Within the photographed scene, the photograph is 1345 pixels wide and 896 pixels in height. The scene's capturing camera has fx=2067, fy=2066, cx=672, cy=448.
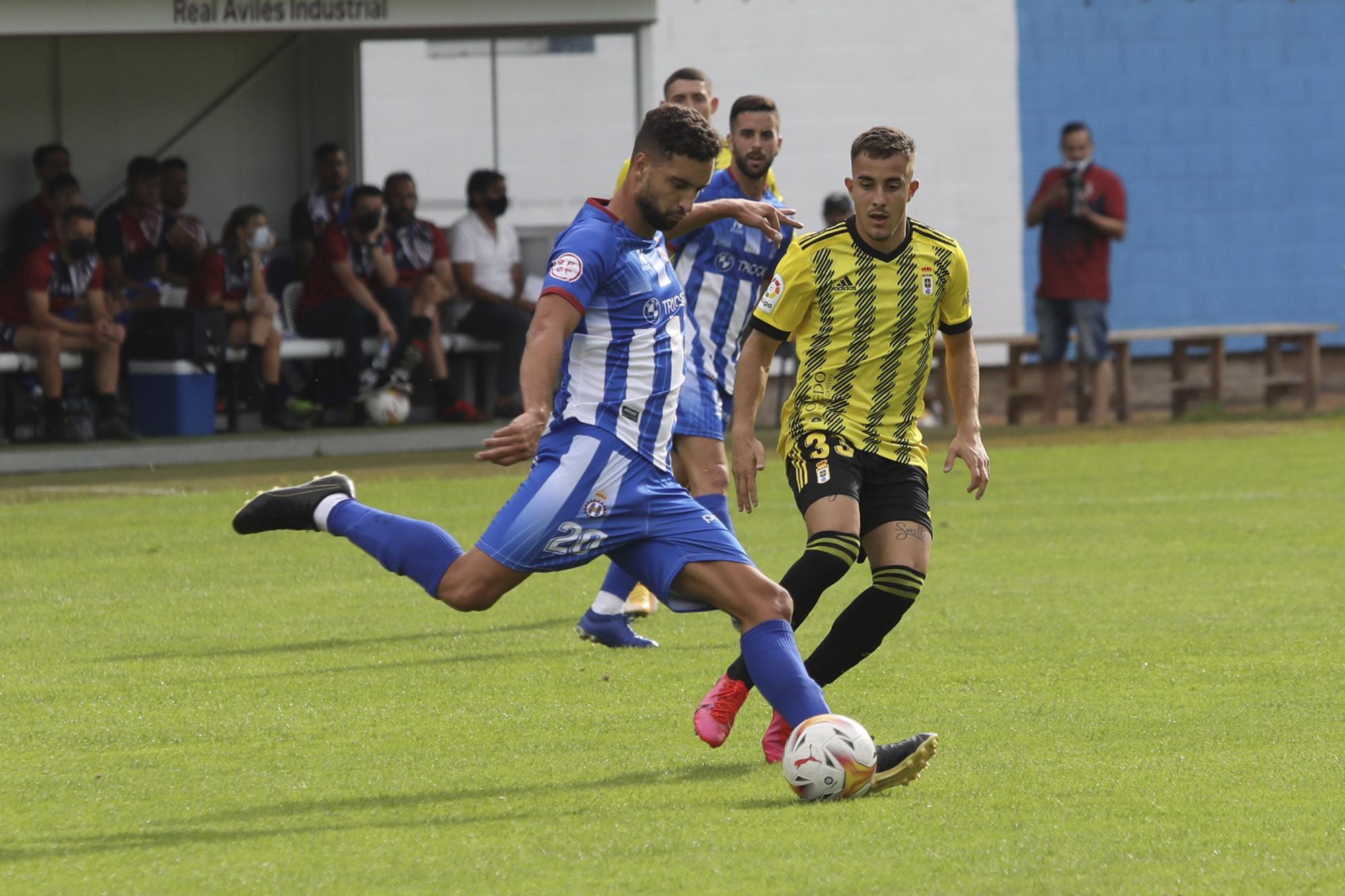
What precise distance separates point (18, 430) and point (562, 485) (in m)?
10.8

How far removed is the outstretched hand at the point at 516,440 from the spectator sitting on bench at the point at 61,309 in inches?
389

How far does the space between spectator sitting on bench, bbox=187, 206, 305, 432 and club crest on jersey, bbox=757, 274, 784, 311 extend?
9308 mm

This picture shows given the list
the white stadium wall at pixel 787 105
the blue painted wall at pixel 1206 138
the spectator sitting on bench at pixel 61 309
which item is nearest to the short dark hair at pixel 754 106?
the spectator sitting on bench at pixel 61 309

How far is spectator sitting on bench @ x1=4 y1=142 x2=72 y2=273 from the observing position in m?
14.2

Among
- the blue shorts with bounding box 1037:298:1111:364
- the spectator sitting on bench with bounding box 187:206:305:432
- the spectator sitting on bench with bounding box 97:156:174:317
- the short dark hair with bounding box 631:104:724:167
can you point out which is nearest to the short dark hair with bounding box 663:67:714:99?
the short dark hair with bounding box 631:104:724:167

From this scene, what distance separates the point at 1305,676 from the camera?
21.1 feet

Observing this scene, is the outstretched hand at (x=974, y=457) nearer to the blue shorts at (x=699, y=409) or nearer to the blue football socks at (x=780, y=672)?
the blue football socks at (x=780, y=672)

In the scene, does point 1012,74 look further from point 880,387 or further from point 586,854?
point 586,854

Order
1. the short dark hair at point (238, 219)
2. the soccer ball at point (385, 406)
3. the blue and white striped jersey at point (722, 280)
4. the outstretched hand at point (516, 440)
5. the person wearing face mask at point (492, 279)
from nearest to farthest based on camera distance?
the outstretched hand at point (516, 440) → the blue and white striped jersey at point (722, 280) → the short dark hair at point (238, 219) → the soccer ball at point (385, 406) → the person wearing face mask at point (492, 279)

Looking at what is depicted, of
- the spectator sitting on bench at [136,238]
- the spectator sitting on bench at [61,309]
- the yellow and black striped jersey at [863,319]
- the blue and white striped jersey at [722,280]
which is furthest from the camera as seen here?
the spectator sitting on bench at [136,238]

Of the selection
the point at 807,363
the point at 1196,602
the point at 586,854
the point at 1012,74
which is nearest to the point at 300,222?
the point at 1012,74

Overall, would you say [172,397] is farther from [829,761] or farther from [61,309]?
[829,761]

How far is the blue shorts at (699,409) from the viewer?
7773 millimetres

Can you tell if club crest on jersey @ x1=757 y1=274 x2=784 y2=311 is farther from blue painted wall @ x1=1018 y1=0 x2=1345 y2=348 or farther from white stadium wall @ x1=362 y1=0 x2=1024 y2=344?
blue painted wall @ x1=1018 y1=0 x2=1345 y2=348
